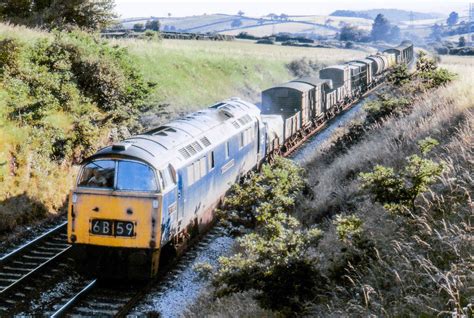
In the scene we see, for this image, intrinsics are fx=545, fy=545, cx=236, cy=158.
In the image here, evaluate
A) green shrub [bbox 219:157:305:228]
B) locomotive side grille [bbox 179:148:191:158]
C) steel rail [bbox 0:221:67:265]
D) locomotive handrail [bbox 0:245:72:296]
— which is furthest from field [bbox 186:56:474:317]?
steel rail [bbox 0:221:67:265]

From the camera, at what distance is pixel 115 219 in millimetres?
11797

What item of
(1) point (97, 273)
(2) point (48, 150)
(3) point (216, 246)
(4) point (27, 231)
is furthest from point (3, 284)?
(2) point (48, 150)

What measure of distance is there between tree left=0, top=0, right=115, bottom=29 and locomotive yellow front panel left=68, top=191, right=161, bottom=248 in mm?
21369

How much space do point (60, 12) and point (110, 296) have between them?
909 inches

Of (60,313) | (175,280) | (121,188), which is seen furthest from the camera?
(175,280)

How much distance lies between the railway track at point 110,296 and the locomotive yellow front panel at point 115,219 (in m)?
1.14

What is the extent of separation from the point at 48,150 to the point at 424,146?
13046 millimetres

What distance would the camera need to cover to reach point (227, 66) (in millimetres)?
48844

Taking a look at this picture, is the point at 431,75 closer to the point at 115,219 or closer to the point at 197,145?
the point at 197,145

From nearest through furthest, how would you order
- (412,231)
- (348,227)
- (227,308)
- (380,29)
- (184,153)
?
(348,227), (412,231), (227,308), (184,153), (380,29)

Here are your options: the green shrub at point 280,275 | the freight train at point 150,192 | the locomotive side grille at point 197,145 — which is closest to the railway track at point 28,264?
the freight train at point 150,192

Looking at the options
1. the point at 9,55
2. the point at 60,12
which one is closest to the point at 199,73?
the point at 60,12

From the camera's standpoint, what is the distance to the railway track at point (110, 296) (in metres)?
11.1

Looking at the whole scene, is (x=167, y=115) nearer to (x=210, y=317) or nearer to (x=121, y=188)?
(x=121, y=188)
